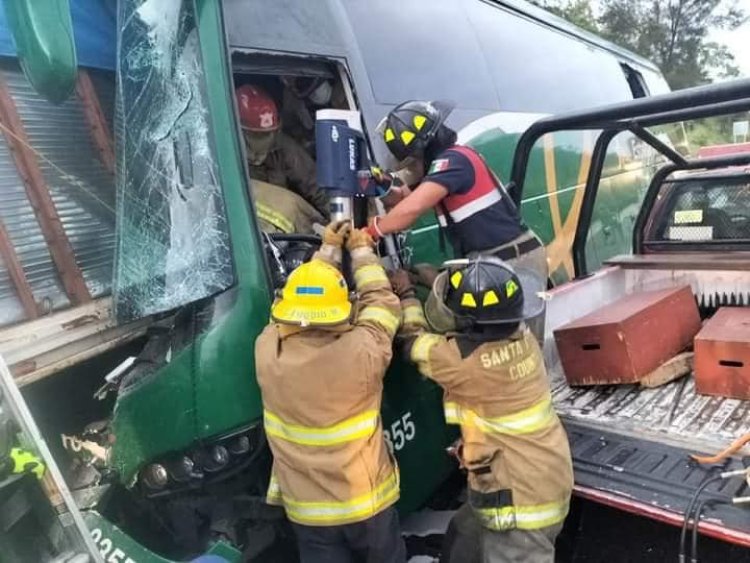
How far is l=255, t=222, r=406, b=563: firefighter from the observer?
2.21m

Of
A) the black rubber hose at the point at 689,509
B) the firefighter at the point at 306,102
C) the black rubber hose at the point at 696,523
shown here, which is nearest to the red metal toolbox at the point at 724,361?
the black rubber hose at the point at 689,509

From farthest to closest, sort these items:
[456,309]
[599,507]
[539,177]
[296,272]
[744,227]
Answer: [539,177]
[744,227]
[599,507]
[456,309]
[296,272]

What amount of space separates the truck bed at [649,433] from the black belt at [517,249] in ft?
1.60

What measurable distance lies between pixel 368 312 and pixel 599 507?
1.59 meters

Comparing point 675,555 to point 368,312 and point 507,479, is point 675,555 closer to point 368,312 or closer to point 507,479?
point 507,479

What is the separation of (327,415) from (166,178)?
936 millimetres

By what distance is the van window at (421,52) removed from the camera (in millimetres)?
3439

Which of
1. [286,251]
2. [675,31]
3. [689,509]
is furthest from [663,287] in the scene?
[675,31]

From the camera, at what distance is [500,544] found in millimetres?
2518

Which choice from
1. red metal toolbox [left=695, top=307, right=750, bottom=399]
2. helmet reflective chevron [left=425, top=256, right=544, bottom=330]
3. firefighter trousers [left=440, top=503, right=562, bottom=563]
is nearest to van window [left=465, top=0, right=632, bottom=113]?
red metal toolbox [left=695, top=307, right=750, bottom=399]

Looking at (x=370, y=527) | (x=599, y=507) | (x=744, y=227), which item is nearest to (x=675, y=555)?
(x=599, y=507)

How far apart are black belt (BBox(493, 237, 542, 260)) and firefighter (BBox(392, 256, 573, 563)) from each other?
75cm

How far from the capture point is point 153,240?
2.27 meters

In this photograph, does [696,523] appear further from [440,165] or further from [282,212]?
[282,212]
